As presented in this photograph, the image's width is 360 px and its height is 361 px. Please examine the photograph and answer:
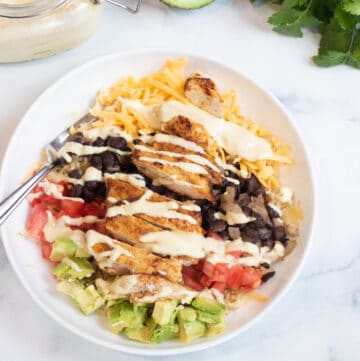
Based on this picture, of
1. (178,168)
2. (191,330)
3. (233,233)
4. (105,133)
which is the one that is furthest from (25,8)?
(191,330)

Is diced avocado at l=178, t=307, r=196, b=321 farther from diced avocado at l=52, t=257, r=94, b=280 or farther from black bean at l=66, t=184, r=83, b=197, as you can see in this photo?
black bean at l=66, t=184, r=83, b=197

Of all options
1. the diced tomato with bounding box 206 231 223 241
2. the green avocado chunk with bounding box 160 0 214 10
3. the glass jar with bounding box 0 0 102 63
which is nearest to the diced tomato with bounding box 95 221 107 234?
the diced tomato with bounding box 206 231 223 241

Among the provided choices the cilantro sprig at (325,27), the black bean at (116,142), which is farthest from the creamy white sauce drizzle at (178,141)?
the cilantro sprig at (325,27)

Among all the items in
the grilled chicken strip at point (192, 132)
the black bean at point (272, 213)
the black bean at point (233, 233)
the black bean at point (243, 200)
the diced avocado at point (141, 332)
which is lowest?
the diced avocado at point (141, 332)

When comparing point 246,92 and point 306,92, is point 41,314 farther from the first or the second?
point 306,92

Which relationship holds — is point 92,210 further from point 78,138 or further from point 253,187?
point 253,187

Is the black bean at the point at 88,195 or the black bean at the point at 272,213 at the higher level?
the black bean at the point at 272,213

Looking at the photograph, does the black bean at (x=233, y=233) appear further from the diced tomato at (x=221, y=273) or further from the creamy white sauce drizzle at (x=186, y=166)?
the creamy white sauce drizzle at (x=186, y=166)
